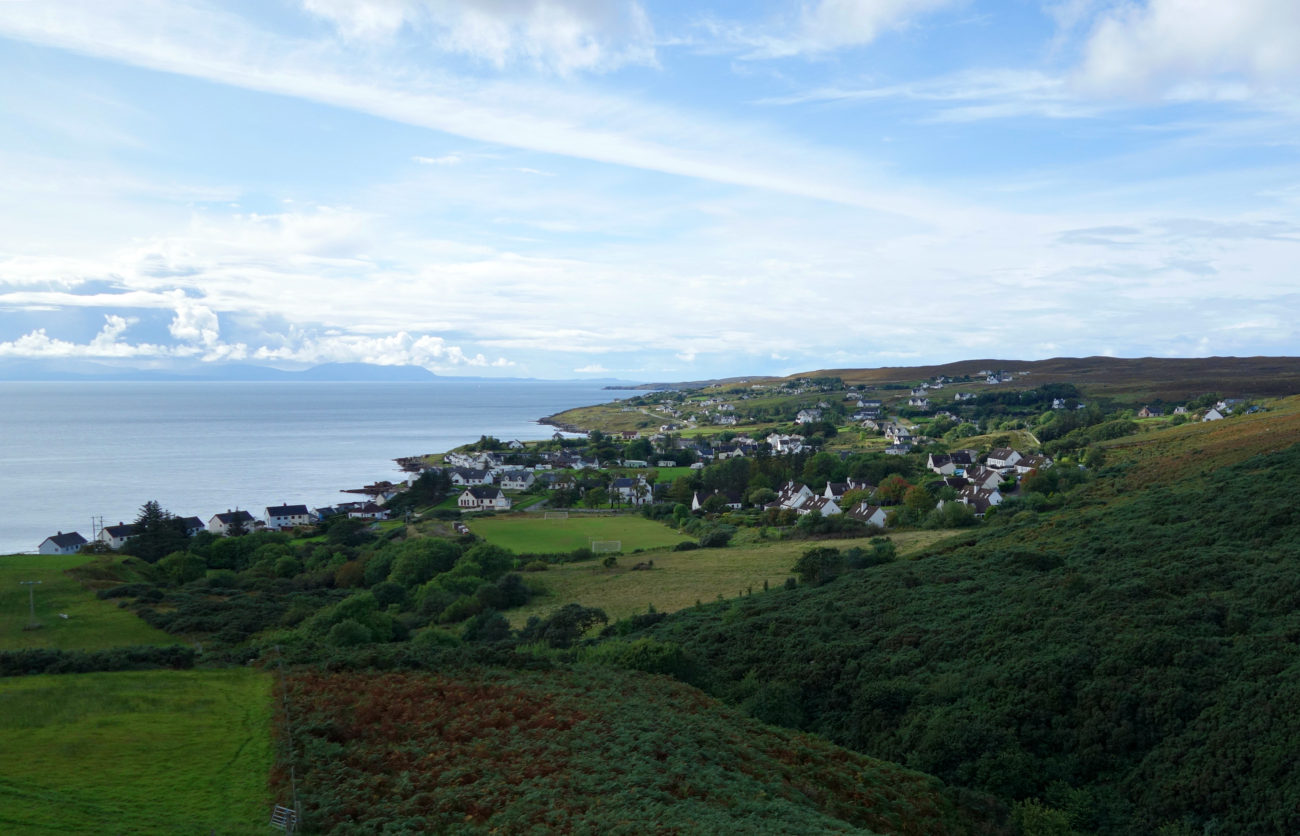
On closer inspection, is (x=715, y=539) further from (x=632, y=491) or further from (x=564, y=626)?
(x=632, y=491)

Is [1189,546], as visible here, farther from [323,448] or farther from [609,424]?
[609,424]

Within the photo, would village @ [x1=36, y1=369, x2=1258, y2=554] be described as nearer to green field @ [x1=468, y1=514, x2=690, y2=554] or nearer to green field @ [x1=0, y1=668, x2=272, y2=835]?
green field @ [x1=468, y1=514, x2=690, y2=554]

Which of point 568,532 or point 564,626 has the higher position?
point 564,626

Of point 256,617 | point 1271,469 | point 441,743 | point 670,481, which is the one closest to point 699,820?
point 441,743

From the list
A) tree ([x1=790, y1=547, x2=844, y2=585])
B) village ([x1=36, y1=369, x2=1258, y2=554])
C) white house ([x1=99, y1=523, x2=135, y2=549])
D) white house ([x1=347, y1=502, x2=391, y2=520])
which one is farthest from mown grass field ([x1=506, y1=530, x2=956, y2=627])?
white house ([x1=99, y1=523, x2=135, y2=549])

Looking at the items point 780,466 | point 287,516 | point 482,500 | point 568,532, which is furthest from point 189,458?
point 780,466

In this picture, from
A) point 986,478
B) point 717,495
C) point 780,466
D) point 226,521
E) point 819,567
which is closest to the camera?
point 819,567
